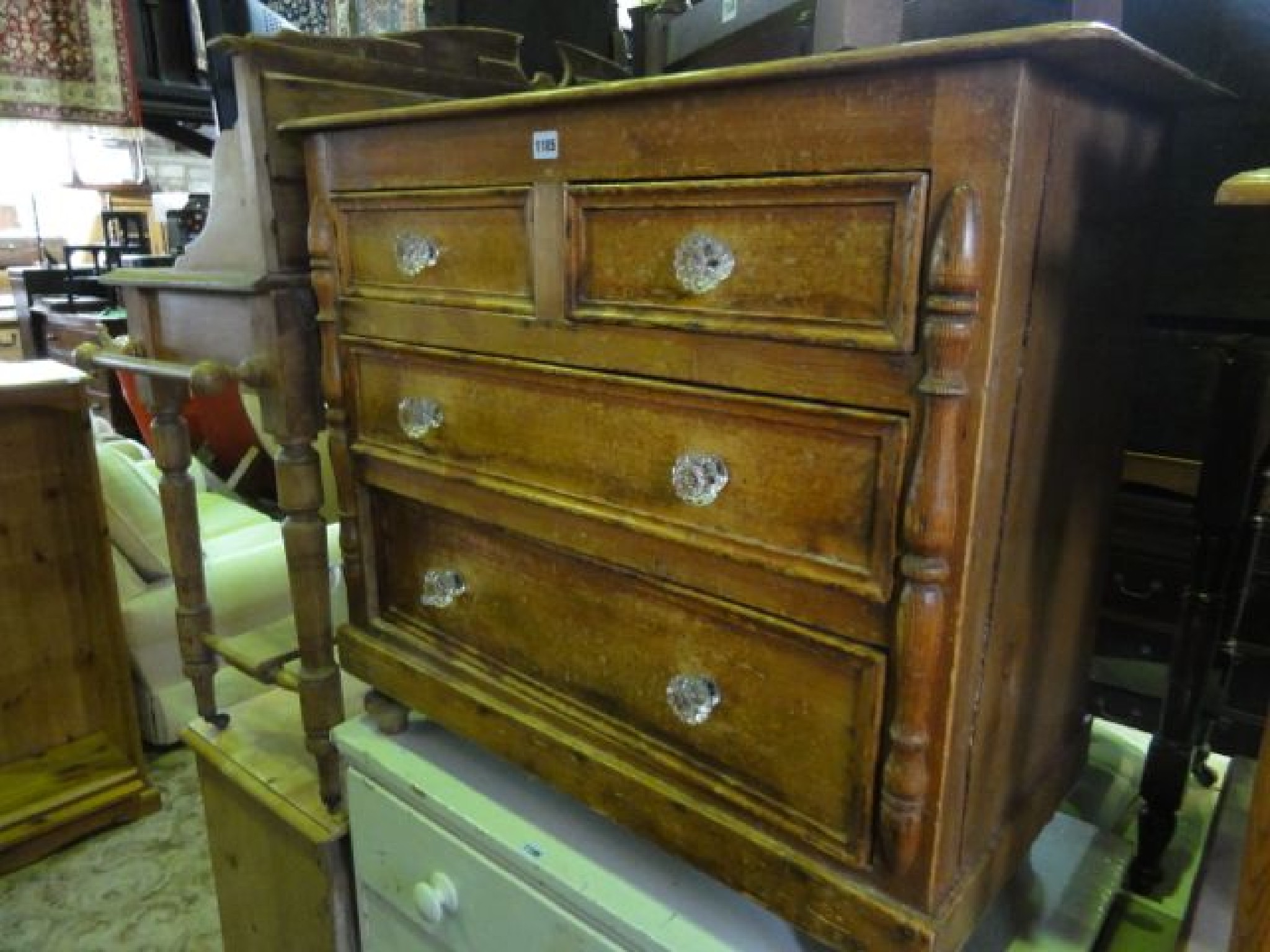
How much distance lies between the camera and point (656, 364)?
775 millimetres

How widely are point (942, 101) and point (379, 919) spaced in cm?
118

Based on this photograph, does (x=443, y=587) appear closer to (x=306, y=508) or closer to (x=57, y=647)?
(x=306, y=508)

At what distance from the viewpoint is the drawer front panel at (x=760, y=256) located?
622mm

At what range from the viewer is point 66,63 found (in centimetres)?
391

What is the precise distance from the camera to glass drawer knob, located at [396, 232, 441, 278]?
0.96 meters

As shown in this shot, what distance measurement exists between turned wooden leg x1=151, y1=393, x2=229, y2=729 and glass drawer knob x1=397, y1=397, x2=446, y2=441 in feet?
2.59

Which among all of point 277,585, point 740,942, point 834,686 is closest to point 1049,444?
point 834,686

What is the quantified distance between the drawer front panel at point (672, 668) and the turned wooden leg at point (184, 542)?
74 centimetres

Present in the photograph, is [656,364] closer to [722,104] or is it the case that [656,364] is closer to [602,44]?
[722,104]

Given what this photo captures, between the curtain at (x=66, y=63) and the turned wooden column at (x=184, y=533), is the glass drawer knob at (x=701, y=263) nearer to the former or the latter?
the turned wooden column at (x=184, y=533)

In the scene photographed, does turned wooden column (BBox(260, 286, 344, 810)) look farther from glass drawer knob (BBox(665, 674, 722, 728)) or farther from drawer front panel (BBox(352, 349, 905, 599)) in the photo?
glass drawer knob (BBox(665, 674, 722, 728))

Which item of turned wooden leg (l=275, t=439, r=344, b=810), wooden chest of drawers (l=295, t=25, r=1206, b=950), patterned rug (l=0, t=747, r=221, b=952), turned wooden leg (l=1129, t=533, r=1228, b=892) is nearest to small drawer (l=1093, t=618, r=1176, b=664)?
turned wooden leg (l=1129, t=533, r=1228, b=892)

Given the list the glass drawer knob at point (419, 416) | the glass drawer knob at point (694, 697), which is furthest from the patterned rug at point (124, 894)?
the glass drawer knob at point (694, 697)

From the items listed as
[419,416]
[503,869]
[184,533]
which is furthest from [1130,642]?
[184,533]
